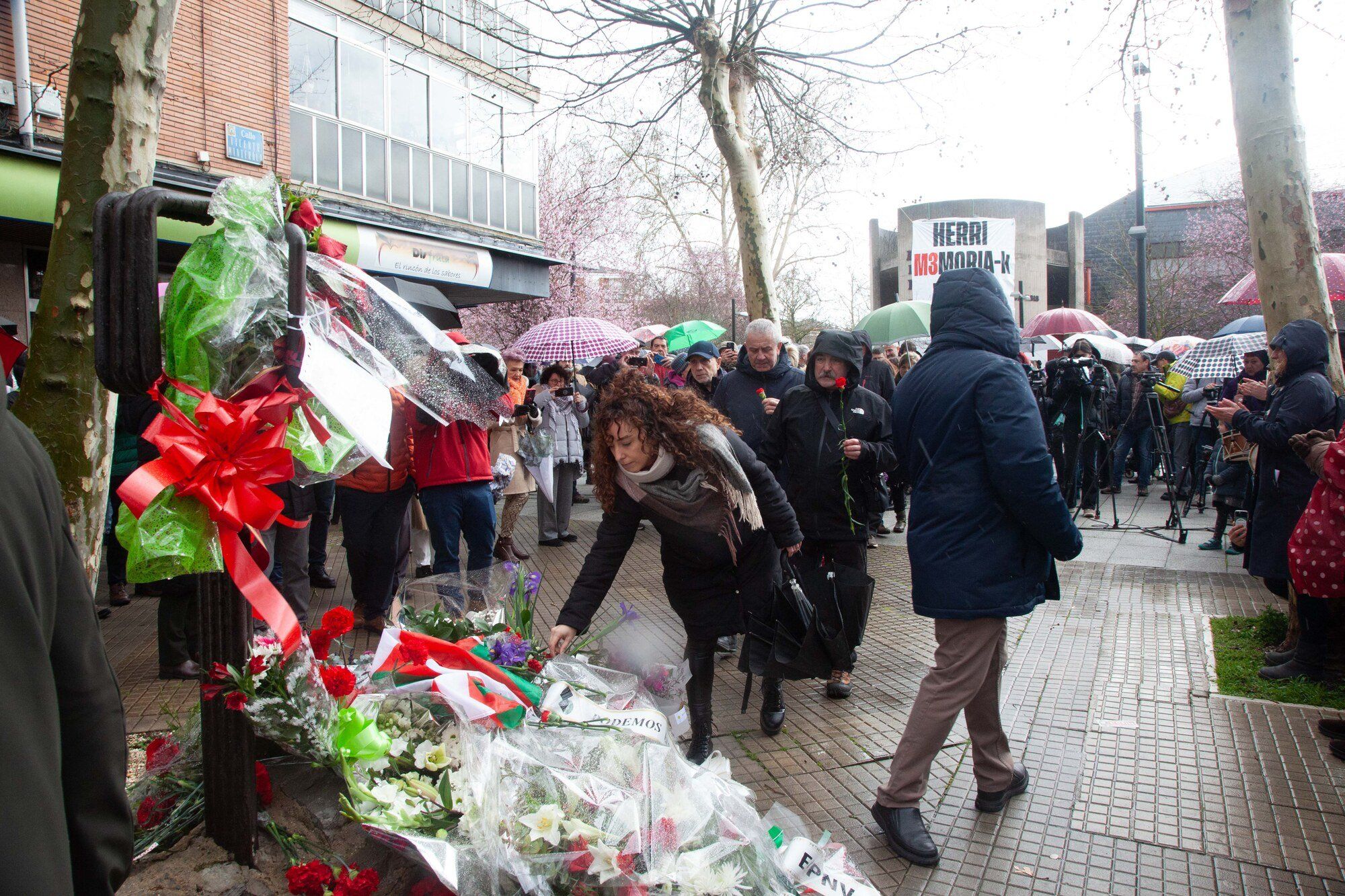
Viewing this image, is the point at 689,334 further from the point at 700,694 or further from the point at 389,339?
the point at 389,339

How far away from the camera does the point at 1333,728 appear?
4066 mm

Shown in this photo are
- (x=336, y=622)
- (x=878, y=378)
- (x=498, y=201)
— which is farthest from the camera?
(x=498, y=201)

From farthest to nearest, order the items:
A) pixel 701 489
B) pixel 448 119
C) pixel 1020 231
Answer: pixel 1020 231, pixel 448 119, pixel 701 489

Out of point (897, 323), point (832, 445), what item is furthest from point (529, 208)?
point (832, 445)

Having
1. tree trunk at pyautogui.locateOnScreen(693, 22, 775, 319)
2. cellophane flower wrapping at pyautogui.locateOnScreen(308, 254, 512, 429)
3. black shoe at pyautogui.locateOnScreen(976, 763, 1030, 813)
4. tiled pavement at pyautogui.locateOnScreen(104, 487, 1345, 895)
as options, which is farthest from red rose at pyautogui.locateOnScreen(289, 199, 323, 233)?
tree trunk at pyautogui.locateOnScreen(693, 22, 775, 319)

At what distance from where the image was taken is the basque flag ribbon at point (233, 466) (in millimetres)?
2004

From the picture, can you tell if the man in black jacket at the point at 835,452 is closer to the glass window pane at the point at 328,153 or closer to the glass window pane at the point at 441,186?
the glass window pane at the point at 328,153

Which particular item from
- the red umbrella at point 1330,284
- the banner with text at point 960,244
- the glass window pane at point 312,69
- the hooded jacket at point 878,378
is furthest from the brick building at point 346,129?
the banner with text at point 960,244

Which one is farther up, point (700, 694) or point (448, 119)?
point (448, 119)

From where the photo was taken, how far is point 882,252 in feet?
128

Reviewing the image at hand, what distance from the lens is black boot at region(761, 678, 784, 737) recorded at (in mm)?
4348

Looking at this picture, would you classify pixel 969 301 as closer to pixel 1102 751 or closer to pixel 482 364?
pixel 1102 751

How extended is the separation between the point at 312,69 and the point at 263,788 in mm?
15847

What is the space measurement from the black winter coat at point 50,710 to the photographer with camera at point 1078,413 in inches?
378
